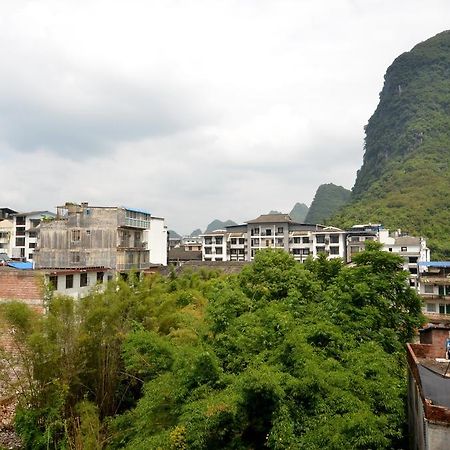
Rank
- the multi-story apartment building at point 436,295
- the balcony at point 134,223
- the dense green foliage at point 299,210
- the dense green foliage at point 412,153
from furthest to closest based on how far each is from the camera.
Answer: the dense green foliage at point 299,210, the dense green foliage at point 412,153, the multi-story apartment building at point 436,295, the balcony at point 134,223

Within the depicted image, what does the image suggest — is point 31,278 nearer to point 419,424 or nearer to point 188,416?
point 188,416

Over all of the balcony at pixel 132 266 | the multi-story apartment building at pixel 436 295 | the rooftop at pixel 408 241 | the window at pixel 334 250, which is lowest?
the multi-story apartment building at pixel 436 295

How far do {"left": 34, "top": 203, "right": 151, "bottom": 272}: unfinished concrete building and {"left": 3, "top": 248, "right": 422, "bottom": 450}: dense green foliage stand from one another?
38.3 ft

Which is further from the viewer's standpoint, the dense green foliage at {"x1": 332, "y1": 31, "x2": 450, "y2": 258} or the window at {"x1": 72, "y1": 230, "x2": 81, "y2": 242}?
the dense green foliage at {"x1": 332, "y1": 31, "x2": 450, "y2": 258}

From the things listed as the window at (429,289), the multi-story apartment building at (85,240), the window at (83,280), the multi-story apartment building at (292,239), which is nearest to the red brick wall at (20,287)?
the window at (83,280)

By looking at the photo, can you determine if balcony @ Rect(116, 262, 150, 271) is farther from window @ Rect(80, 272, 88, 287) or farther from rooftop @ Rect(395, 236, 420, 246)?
rooftop @ Rect(395, 236, 420, 246)

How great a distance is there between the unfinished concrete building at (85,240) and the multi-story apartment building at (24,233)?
19172mm

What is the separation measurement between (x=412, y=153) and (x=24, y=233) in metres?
66.4

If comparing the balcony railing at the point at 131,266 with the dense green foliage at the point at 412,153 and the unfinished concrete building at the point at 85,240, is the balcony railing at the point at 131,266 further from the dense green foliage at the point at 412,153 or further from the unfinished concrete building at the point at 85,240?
the dense green foliage at the point at 412,153

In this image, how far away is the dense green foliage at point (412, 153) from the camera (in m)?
53.7

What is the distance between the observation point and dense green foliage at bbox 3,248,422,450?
275 inches

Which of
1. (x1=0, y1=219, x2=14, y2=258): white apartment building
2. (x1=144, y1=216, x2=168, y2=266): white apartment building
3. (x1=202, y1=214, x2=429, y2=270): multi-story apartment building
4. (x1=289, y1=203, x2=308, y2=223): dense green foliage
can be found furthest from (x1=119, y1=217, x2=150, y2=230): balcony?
(x1=289, y1=203, x2=308, y2=223): dense green foliage

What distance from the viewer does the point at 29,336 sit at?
33.6 ft

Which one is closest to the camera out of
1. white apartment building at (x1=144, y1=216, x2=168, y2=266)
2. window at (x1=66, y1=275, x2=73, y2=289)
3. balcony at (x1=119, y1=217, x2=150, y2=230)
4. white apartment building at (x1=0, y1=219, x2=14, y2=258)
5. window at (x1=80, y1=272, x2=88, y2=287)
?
window at (x1=66, y1=275, x2=73, y2=289)
